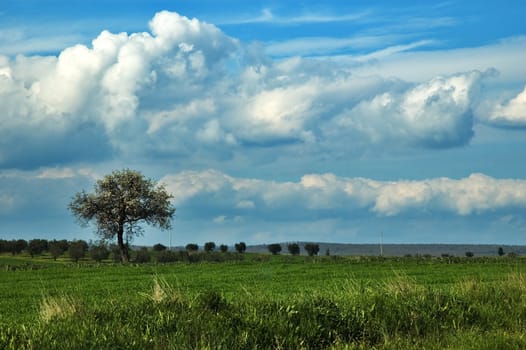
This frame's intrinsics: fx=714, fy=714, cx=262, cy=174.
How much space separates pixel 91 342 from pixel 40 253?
87.5 m

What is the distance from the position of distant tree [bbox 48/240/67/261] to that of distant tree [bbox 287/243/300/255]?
34892mm

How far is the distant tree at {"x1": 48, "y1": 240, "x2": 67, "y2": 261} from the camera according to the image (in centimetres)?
8834

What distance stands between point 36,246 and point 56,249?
7747mm

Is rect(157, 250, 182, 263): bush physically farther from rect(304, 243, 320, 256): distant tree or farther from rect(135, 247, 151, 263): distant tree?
rect(304, 243, 320, 256): distant tree

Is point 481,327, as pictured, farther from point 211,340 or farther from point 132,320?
point 132,320

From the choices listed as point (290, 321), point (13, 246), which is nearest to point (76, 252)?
point (13, 246)

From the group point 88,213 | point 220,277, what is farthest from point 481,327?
point 88,213

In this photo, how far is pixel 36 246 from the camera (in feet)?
311

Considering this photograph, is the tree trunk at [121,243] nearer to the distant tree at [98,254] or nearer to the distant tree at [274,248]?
the distant tree at [98,254]

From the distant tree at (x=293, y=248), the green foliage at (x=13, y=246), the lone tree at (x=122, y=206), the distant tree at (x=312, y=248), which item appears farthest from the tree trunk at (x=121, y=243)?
the distant tree at (x=293, y=248)

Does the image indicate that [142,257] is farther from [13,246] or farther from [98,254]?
[13,246]

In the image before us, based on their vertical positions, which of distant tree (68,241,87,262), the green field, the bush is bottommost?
the green field

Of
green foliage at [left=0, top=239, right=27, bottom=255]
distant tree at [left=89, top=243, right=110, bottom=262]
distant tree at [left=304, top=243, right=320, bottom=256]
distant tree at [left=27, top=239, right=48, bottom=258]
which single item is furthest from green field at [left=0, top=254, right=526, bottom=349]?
distant tree at [left=304, top=243, right=320, bottom=256]

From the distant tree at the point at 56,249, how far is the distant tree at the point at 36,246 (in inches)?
110
